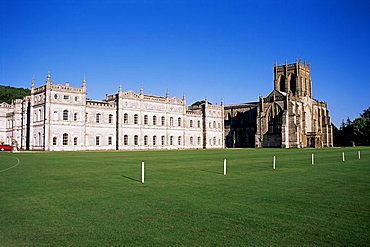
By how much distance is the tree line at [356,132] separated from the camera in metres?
96.8

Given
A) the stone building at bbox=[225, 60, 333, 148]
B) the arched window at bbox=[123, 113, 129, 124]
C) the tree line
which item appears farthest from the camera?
the tree line

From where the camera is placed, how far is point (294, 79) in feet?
Answer: 343

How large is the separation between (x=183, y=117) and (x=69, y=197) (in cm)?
7207

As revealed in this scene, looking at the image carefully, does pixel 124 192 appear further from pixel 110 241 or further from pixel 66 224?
pixel 110 241

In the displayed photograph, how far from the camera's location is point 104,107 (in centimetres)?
6862

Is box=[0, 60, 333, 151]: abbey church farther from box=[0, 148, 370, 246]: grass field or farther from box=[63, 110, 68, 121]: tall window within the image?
box=[0, 148, 370, 246]: grass field

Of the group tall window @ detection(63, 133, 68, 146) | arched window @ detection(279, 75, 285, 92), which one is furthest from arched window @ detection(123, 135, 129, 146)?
arched window @ detection(279, 75, 285, 92)

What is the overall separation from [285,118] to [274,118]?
18.4ft

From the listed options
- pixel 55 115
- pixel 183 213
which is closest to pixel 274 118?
pixel 55 115

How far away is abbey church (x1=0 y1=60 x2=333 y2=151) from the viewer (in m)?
62.0

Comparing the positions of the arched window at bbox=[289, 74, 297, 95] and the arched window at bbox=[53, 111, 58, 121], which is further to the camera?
the arched window at bbox=[289, 74, 297, 95]

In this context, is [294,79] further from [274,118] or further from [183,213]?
[183,213]

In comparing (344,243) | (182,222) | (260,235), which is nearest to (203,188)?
(182,222)

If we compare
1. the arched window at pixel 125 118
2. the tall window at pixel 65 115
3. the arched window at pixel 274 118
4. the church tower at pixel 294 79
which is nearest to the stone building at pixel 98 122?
the tall window at pixel 65 115
